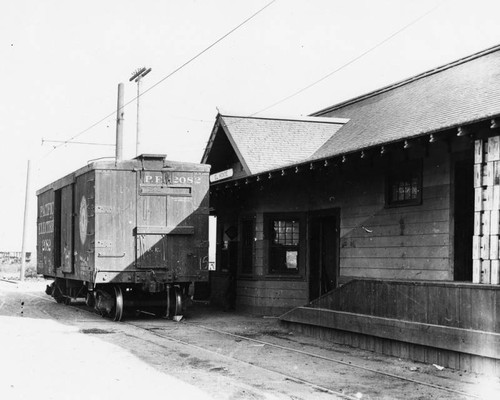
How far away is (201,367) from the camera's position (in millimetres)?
9461

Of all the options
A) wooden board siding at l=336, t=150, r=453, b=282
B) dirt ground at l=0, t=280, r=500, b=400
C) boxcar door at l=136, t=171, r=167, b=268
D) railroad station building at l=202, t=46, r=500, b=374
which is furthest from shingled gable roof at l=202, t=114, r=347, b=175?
dirt ground at l=0, t=280, r=500, b=400

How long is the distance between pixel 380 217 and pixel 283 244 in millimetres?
4087

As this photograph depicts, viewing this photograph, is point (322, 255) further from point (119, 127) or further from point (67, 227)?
point (119, 127)

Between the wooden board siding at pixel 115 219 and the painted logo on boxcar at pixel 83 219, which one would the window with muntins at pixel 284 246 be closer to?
the wooden board siding at pixel 115 219

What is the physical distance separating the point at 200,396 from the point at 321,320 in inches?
217

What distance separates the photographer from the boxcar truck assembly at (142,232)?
49.6 feet

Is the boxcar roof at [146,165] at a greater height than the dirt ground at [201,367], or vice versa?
the boxcar roof at [146,165]

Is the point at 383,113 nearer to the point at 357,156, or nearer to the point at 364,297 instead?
the point at 357,156

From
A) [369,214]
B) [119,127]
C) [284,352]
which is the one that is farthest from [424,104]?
[119,127]

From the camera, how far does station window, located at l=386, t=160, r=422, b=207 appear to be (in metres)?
12.4

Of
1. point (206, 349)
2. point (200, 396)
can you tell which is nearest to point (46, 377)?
point (200, 396)

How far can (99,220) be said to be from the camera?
49.4 feet

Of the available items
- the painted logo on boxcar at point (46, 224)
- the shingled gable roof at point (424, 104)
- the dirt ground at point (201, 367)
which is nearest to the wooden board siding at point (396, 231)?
the shingled gable roof at point (424, 104)

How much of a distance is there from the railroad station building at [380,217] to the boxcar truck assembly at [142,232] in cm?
164
